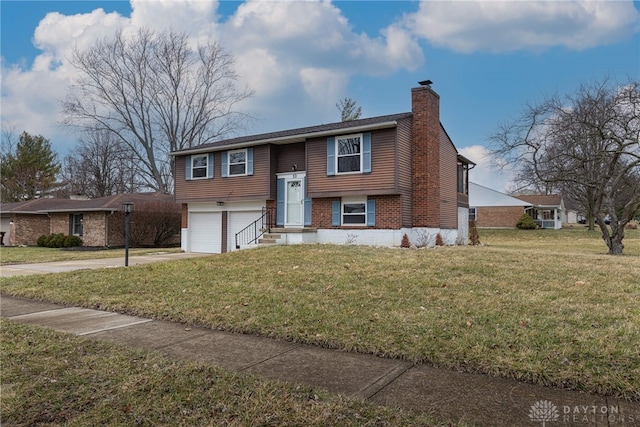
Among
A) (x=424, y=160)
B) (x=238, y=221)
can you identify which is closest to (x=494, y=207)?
(x=424, y=160)

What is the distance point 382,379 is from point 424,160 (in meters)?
13.4

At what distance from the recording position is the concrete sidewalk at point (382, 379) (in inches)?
119

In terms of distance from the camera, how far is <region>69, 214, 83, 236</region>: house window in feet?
85.0

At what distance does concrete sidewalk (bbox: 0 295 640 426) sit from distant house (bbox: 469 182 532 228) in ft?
127

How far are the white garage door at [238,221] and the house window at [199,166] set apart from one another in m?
2.56

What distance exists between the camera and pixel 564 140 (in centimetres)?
1809

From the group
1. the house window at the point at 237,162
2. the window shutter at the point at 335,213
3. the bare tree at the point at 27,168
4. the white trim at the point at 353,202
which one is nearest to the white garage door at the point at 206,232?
the house window at the point at 237,162

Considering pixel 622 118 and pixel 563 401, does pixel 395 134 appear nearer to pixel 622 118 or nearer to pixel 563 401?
pixel 622 118

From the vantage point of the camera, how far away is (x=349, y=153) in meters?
16.0

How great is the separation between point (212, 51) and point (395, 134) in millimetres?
25297

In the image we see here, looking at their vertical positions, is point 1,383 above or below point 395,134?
below

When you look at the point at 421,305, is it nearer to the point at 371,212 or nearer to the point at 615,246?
the point at 371,212

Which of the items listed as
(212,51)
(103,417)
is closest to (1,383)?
(103,417)

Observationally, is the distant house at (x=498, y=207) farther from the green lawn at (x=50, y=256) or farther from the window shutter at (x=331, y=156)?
the green lawn at (x=50, y=256)
